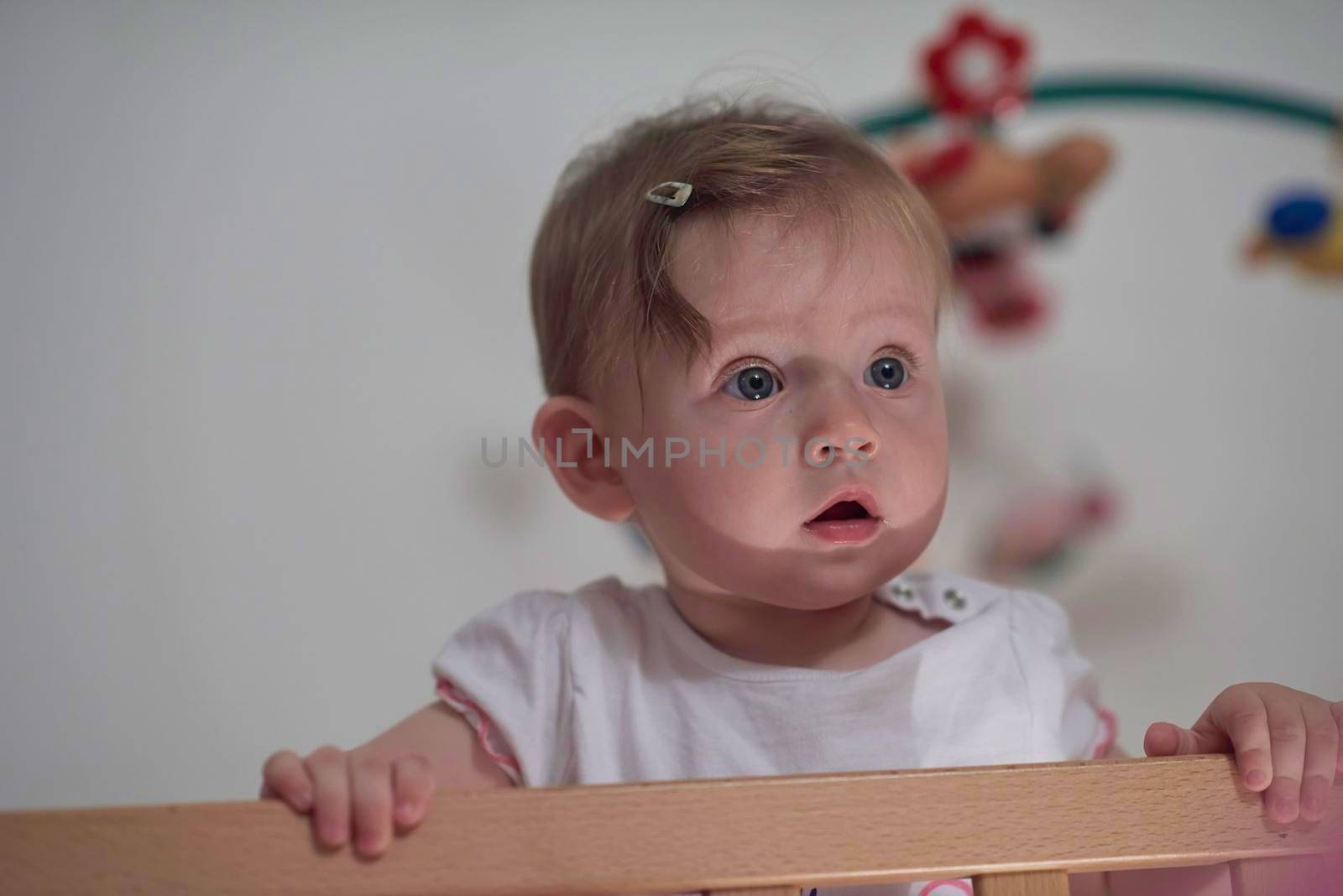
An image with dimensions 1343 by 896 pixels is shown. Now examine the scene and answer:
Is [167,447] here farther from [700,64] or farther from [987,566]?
[987,566]

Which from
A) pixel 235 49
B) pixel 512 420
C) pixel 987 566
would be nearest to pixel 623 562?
pixel 512 420

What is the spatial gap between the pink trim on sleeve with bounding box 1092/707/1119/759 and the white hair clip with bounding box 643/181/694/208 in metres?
0.41

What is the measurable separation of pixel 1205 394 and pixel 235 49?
1236 mm

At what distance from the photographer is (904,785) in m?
0.47

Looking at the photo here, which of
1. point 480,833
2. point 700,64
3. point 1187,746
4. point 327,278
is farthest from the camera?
point 700,64

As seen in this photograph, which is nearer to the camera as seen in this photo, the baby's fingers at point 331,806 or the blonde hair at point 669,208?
the baby's fingers at point 331,806

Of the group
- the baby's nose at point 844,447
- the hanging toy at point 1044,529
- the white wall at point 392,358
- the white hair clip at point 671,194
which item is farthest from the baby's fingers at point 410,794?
the hanging toy at point 1044,529

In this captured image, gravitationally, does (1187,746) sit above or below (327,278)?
below

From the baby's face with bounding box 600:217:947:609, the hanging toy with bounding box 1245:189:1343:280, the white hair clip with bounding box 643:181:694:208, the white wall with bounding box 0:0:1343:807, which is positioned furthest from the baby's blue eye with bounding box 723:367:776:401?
the hanging toy with bounding box 1245:189:1343:280

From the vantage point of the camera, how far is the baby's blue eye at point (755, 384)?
0.65 m

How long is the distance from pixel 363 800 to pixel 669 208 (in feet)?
1.23

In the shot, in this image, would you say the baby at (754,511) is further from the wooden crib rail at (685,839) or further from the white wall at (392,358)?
the white wall at (392,358)

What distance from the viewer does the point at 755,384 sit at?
657mm

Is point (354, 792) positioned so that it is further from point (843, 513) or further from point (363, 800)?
point (843, 513)
